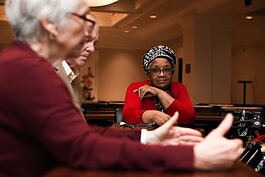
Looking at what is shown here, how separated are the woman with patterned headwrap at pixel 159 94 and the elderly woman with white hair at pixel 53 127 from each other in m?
1.63

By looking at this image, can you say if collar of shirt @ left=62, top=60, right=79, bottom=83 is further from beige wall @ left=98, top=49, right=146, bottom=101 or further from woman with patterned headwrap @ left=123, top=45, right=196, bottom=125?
beige wall @ left=98, top=49, right=146, bottom=101

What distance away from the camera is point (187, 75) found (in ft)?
30.6

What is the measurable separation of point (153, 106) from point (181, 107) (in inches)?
8.4

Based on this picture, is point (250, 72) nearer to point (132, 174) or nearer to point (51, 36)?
point (51, 36)

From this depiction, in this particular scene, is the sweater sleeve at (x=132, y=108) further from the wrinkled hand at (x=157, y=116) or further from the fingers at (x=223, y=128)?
the fingers at (x=223, y=128)

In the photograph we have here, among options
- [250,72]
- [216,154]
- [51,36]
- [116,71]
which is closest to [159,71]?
[51,36]

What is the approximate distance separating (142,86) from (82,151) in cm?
198

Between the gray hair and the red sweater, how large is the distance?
158 cm

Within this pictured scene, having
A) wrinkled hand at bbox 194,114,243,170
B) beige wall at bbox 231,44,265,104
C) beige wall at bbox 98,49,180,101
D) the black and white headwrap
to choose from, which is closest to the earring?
wrinkled hand at bbox 194,114,243,170

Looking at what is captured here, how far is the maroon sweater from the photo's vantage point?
91 cm

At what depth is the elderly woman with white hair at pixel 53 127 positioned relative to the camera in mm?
915

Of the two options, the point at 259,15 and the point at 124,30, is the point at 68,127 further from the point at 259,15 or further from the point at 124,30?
the point at 124,30

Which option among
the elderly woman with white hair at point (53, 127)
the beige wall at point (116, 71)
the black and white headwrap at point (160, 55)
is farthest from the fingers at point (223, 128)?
the beige wall at point (116, 71)

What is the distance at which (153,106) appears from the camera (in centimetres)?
284
